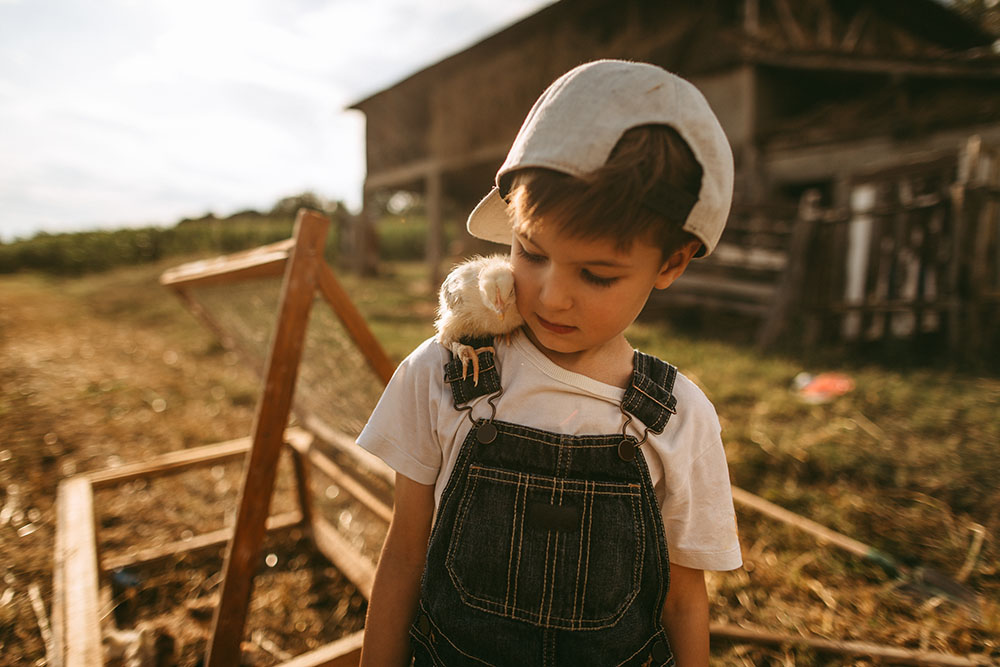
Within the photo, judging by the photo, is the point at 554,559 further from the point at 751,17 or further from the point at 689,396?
the point at 751,17

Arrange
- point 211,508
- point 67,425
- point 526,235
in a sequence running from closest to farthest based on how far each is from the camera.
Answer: point 526,235, point 211,508, point 67,425

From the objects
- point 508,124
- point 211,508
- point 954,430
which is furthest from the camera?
point 508,124

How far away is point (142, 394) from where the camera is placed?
5.23 m

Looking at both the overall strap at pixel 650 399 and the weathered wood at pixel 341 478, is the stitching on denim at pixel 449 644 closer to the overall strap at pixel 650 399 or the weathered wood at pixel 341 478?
the overall strap at pixel 650 399

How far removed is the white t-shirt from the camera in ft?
3.52

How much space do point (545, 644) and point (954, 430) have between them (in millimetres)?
3621

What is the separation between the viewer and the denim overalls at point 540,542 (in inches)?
41.2

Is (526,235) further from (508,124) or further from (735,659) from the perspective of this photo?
(508,124)

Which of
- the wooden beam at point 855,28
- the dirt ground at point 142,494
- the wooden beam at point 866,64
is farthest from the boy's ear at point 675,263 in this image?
the wooden beam at point 855,28

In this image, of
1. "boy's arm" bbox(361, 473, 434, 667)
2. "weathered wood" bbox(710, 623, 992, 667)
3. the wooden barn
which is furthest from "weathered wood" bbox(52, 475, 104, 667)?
the wooden barn

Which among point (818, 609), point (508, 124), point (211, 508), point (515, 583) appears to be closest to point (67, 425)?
point (211, 508)

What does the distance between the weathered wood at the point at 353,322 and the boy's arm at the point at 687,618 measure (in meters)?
1.04

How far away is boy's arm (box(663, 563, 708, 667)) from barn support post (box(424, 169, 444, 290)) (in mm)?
10965

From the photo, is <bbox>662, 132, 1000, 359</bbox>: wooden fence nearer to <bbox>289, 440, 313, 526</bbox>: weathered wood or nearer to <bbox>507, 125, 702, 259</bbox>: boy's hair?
<bbox>289, 440, 313, 526</bbox>: weathered wood
